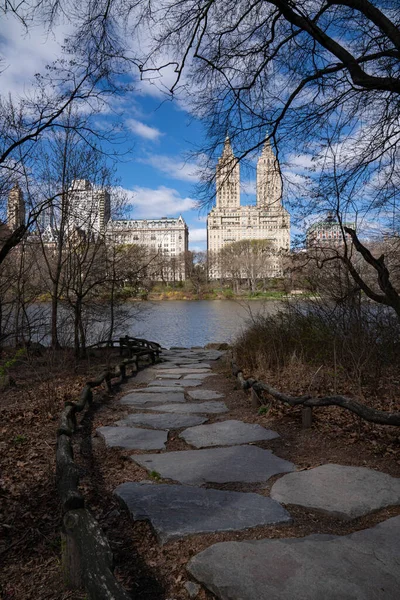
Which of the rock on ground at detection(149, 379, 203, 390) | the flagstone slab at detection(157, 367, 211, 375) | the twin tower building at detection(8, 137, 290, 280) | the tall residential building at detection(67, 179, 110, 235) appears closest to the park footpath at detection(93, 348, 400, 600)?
the rock on ground at detection(149, 379, 203, 390)

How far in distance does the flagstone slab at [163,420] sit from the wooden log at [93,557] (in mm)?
2683

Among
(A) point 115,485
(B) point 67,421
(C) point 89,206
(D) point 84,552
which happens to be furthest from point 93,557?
(C) point 89,206

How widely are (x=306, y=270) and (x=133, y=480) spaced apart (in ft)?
21.2

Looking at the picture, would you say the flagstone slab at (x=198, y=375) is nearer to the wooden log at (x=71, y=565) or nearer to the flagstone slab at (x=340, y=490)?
the flagstone slab at (x=340, y=490)

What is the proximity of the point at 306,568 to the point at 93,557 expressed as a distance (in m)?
0.92

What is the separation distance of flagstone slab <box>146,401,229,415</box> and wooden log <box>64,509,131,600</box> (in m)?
3.38

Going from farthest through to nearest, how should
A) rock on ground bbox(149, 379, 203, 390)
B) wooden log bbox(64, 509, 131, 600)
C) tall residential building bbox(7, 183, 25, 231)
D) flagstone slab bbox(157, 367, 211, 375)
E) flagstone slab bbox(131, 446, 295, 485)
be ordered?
tall residential building bbox(7, 183, 25, 231) → flagstone slab bbox(157, 367, 211, 375) → rock on ground bbox(149, 379, 203, 390) → flagstone slab bbox(131, 446, 295, 485) → wooden log bbox(64, 509, 131, 600)

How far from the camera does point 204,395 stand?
6.38m

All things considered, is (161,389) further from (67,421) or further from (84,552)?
(84,552)

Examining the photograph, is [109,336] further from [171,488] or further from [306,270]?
[171,488]

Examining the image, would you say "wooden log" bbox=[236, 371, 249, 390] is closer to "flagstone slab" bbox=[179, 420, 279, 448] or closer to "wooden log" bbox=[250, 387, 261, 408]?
"wooden log" bbox=[250, 387, 261, 408]

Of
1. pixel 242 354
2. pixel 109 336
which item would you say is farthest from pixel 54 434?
pixel 109 336

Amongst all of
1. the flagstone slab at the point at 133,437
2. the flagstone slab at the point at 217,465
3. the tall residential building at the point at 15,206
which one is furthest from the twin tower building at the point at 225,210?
the flagstone slab at the point at 217,465

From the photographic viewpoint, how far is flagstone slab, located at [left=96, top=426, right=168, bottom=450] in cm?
397
